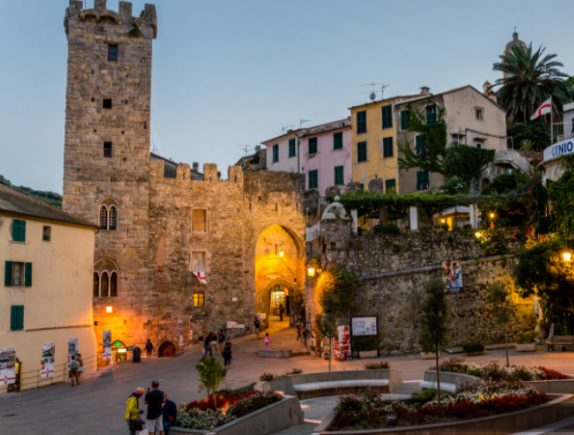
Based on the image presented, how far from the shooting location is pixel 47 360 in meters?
24.3

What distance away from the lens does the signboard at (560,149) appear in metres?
26.7

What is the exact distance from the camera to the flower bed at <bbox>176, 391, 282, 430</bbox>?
12.0 meters

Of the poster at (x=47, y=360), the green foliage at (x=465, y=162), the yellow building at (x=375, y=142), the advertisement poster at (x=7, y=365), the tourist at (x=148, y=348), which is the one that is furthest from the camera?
the yellow building at (x=375, y=142)

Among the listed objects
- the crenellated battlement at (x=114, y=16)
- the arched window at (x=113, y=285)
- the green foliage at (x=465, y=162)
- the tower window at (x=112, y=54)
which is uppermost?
the crenellated battlement at (x=114, y=16)

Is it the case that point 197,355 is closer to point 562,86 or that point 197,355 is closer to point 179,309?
point 179,309

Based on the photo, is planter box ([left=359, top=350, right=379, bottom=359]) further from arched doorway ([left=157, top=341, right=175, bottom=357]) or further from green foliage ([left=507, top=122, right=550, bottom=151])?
green foliage ([left=507, top=122, right=550, bottom=151])

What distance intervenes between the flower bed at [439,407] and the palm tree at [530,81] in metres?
38.1

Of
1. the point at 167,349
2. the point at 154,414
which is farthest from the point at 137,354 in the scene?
the point at 154,414

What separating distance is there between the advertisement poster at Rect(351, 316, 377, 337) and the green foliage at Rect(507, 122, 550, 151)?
84.3 feet

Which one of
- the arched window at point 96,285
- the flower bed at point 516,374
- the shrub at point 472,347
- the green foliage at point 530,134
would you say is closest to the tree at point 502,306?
the shrub at point 472,347

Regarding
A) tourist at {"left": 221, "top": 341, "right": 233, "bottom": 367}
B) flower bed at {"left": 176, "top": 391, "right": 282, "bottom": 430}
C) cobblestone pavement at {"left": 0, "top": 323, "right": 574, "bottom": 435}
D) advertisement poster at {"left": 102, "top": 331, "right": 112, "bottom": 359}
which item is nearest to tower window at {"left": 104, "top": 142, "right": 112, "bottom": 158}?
advertisement poster at {"left": 102, "top": 331, "right": 112, "bottom": 359}

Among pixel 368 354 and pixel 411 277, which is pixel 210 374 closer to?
pixel 368 354

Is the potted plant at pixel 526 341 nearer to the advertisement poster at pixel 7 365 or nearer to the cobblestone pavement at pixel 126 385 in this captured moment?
the cobblestone pavement at pixel 126 385

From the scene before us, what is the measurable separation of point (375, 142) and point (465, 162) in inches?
247
